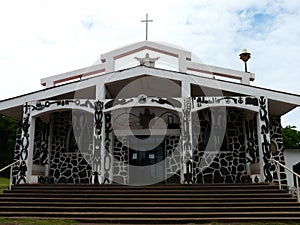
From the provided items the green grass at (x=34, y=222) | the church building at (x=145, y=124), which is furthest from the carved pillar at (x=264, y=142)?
the green grass at (x=34, y=222)

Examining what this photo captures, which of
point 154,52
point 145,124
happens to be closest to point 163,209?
point 145,124

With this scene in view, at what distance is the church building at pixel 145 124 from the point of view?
1064 cm

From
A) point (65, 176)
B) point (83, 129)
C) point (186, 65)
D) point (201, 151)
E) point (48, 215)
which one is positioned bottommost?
point (48, 215)

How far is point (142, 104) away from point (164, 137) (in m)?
2.74

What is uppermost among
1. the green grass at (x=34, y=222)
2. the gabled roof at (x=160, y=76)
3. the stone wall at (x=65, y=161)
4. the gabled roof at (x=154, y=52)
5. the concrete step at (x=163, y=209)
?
the gabled roof at (x=154, y=52)

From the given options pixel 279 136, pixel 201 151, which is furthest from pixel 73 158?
pixel 279 136

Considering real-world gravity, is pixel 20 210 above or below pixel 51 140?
below

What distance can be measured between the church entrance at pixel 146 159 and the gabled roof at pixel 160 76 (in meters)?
2.73

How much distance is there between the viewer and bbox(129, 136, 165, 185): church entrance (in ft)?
41.5

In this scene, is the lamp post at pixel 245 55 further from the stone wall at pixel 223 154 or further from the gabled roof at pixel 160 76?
the gabled roof at pixel 160 76

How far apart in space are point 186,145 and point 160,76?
8.12ft

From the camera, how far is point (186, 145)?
10.2 meters

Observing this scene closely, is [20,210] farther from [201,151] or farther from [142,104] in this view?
[201,151]

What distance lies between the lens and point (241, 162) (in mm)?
12172
